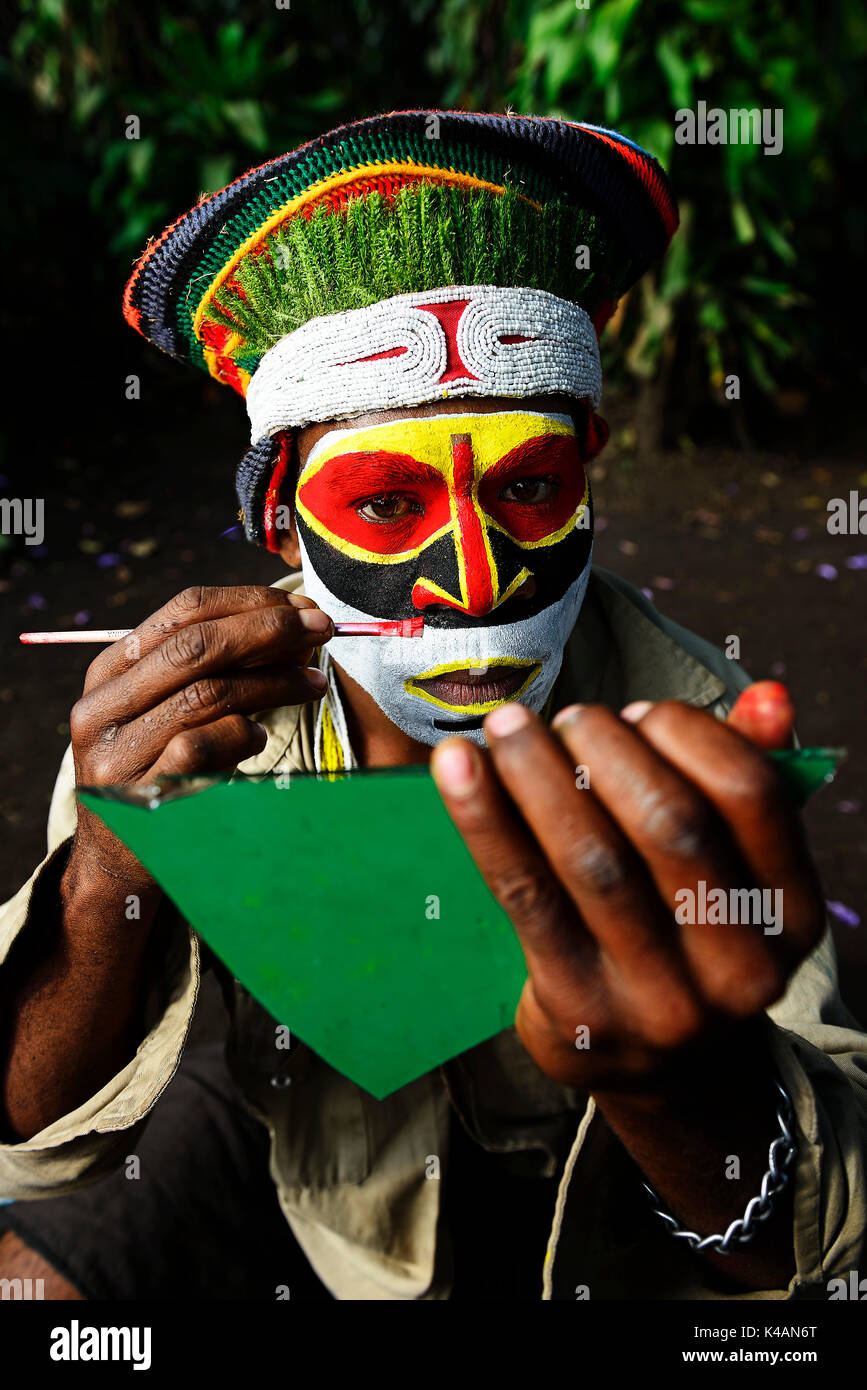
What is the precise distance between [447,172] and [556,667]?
2.95 ft

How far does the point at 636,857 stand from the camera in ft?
3.15

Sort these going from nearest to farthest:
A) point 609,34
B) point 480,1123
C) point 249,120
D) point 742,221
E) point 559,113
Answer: point 480,1123 < point 609,34 < point 559,113 < point 742,221 < point 249,120

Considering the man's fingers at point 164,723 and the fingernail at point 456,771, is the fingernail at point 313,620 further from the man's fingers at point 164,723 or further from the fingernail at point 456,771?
the fingernail at point 456,771

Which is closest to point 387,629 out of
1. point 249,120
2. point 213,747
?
point 213,747

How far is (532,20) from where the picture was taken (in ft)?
20.9

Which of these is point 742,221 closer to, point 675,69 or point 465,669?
point 675,69

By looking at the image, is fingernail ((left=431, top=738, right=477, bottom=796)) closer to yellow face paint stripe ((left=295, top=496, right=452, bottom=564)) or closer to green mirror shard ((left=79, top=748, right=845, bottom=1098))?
green mirror shard ((left=79, top=748, right=845, bottom=1098))

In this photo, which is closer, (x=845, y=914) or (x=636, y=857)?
(x=636, y=857)

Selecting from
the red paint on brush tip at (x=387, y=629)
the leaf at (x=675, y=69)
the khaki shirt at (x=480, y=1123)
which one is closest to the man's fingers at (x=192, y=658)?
the red paint on brush tip at (x=387, y=629)

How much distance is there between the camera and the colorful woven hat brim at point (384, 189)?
159 centimetres

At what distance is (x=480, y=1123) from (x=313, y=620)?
1220 mm

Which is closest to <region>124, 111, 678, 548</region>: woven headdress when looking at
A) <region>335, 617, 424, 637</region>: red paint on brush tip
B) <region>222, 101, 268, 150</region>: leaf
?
<region>335, 617, 424, 637</region>: red paint on brush tip
